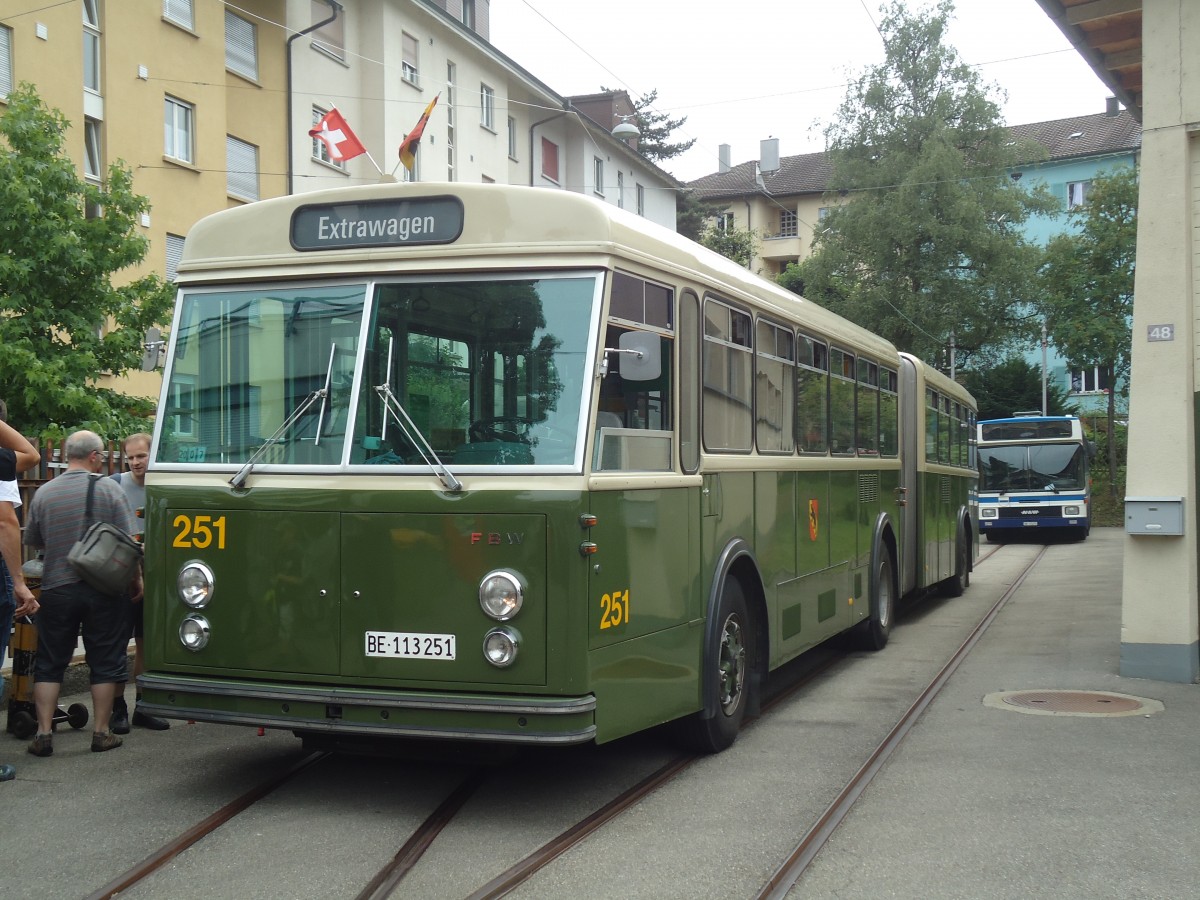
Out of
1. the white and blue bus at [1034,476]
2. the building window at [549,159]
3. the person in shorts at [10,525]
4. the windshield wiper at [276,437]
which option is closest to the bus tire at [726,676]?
the windshield wiper at [276,437]

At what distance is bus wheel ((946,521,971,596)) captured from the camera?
55.8 feet

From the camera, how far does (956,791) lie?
6.45m

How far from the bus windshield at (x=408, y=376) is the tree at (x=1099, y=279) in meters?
34.5

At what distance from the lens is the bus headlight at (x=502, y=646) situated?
567 centimetres

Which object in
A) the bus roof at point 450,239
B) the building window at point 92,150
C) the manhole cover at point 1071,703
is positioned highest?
the building window at point 92,150

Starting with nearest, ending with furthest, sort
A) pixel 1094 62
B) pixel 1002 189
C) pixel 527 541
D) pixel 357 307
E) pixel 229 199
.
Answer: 1. pixel 527 541
2. pixel 357 307
3. pixel 1094 62
4. pixel 229 199
5. pixel 1002 189

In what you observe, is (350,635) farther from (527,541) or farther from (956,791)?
(956,791)

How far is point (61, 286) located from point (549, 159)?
23.8 m

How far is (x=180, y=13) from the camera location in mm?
25188

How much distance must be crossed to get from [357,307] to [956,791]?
373cm

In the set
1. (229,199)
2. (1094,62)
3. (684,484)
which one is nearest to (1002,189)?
(229,199)

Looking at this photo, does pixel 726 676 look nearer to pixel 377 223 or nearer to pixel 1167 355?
pixel 377 223

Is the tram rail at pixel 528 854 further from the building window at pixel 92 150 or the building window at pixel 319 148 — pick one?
the building window at pixel 319 148

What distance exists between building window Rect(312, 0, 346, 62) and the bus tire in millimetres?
24255
